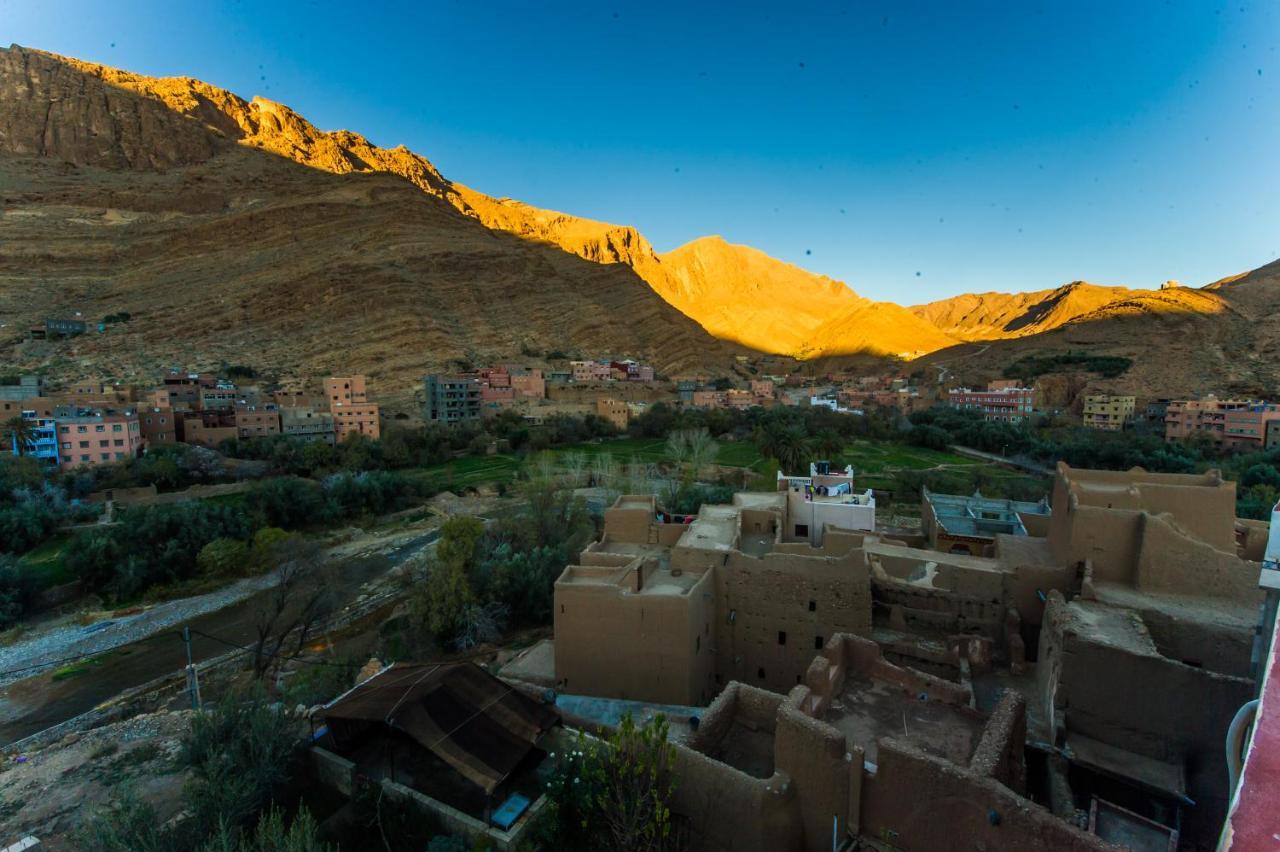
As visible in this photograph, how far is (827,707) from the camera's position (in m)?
7.07

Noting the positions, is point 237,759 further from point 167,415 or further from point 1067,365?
point 1067,365

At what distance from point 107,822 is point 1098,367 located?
72875 millimetres

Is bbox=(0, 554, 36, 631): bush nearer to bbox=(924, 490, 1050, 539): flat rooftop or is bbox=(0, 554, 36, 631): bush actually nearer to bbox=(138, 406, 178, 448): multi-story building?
bbox=(138, 406, 178, 448): multi-story building

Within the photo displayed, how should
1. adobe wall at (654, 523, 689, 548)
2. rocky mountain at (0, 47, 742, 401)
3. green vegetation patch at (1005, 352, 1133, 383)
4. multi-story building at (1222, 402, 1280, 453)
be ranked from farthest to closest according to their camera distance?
green vegetation patch at (1005, 352, 1133, 383)
rocky mountain at (0, 47, 742, 401)
multi-story building at (1222, 402, 1280, 453)
adobe wall at (654, 523, 689, 548)

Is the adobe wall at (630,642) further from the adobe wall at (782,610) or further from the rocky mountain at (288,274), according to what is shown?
the rocky mountain at (288,274)

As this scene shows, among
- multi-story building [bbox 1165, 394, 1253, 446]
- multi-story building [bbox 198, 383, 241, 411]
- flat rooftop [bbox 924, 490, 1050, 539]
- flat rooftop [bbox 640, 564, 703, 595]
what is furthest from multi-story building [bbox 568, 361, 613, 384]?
flat rooftop [bbox 640, 564, 703, 595]

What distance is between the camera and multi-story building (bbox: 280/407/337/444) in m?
37.9

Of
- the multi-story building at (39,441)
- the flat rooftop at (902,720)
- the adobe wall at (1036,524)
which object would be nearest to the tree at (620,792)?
the flat rooftop at (902,720)

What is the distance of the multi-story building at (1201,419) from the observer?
3836 centimetres

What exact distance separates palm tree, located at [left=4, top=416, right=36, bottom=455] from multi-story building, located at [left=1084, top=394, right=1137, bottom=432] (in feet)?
218

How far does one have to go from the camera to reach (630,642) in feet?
32.5

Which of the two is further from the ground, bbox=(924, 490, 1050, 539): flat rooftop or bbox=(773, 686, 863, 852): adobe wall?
bbox=(773, 686, 863, 852): adobe wall

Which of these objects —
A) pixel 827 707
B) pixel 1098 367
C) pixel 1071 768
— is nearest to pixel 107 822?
pixel 827 707

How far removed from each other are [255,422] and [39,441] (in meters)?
9.89
